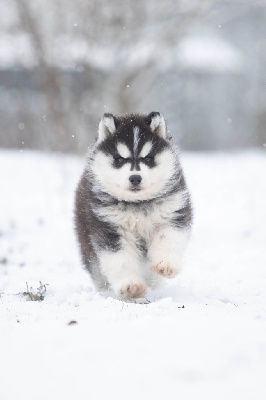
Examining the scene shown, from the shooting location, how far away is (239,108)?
24.4m

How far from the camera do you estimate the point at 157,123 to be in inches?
195

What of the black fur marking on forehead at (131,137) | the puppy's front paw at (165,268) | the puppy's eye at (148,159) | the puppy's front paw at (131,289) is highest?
the black fur marking on forehead at (131,137)

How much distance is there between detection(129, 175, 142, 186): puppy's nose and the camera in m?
4.52

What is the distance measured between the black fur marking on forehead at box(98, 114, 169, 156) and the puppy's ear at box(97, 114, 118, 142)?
3cm

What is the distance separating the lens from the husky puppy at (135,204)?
15.0 feet

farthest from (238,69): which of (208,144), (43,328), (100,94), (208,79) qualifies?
(43,328)

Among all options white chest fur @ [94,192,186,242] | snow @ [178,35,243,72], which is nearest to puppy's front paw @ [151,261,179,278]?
white chest fur @ [94,192,186,242]

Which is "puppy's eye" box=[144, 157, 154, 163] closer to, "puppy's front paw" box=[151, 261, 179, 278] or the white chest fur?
the white chest fur

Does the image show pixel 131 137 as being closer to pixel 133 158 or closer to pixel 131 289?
pixel 133 158

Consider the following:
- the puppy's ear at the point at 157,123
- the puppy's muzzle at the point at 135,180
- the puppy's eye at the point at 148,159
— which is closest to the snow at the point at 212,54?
the puppy's ear at the point at 157,123

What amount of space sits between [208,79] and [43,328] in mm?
22209

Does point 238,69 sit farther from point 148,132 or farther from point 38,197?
point 148,132

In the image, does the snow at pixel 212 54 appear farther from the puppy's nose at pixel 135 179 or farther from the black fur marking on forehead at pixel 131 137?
the puppy's nose at pixel 135 179

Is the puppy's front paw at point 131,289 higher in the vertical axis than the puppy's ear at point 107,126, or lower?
lower
